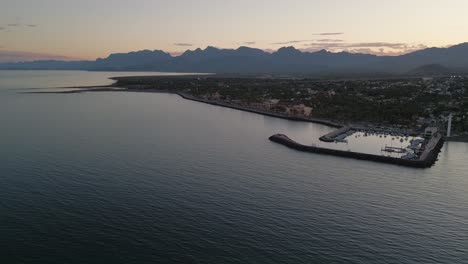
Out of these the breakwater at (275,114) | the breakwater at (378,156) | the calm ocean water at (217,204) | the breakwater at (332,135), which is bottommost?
the calm ocean water at (217,204)

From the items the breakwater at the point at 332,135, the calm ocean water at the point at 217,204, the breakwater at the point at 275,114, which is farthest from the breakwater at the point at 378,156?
the breakwater at the point at 275,114

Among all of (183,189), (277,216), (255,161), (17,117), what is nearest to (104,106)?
(17,117)

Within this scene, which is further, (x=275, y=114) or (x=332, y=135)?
(x=275, y=114)

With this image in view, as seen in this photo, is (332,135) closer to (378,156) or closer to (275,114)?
(378,156)

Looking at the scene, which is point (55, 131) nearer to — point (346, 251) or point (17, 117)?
point (17, 117)

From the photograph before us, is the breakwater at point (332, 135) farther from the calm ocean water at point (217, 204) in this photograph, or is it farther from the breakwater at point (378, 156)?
the calm ocean water at point (217, 204)

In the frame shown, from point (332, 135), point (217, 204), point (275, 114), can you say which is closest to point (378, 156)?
point (332, 135)
